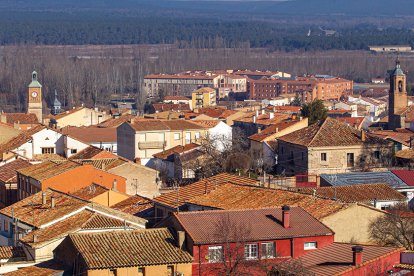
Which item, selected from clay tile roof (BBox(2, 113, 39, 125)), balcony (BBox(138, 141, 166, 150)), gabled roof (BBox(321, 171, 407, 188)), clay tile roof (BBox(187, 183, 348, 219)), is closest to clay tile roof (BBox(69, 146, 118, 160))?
balcony (BBox(138, 141, 166, 150))

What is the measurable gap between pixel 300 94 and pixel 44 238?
85174 mm

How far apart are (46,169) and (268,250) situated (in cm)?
1221

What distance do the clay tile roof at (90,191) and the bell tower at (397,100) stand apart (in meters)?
26.9

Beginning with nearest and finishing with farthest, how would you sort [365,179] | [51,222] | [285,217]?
[285,217]
[51,222]
[365,179]

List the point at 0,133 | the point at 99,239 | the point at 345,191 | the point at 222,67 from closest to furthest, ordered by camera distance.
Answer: the point at 99,239 → the point at 345,191 → the point at 0,133 → the point at 222,67

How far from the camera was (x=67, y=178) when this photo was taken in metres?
29.8

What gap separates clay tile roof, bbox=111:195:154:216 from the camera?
86.8ft

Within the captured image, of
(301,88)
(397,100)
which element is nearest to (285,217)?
(397,100)

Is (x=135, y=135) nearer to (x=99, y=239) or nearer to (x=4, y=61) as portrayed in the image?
(x=99, y=239)

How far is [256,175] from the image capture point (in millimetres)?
33969

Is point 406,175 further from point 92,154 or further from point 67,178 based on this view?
point 92,154

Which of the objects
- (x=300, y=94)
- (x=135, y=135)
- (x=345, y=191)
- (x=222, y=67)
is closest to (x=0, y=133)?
(x=135, y=135)

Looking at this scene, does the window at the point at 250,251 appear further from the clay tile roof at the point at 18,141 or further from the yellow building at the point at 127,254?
the clay tile roof at the point at 18,141

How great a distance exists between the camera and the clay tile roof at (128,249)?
65.0ft
